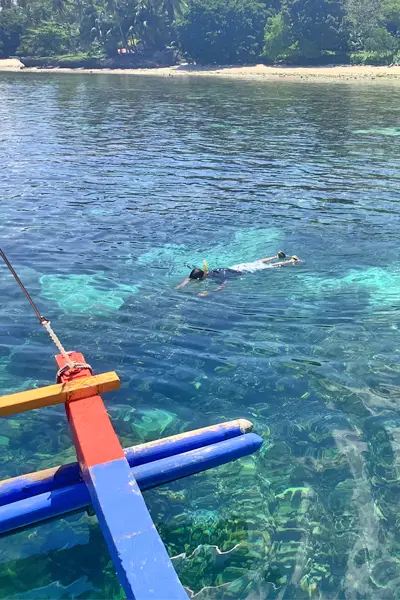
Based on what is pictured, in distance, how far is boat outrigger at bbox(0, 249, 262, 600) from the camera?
13.2 ft

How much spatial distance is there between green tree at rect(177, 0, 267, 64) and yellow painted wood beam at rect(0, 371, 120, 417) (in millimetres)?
127013

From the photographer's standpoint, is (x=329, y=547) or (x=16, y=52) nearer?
(x=329, y=547)

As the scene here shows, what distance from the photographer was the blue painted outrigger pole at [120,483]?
4000mm

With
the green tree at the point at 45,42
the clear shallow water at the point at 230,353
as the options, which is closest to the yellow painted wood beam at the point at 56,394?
the clear shallow water at the point at 230,353

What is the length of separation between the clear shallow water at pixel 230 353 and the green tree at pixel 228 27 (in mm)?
104608

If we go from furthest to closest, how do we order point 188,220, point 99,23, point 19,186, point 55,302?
1. point 99,23
2. point 19,186
3. point 188,220
4. point 55,302

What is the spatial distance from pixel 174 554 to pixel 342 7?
393ft

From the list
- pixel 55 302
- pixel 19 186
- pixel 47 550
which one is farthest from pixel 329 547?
pixel 19 186

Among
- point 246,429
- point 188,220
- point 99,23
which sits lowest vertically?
point 188,220

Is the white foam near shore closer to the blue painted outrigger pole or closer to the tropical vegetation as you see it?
the tropical vegetation

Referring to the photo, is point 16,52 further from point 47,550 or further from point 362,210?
point 47,550

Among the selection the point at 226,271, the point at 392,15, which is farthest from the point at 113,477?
the point at 392,15

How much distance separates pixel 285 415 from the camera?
27.0ft

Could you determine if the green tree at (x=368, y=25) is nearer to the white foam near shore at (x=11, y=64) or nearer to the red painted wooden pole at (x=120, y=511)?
the white foam near shore at (x=11, y=64)
